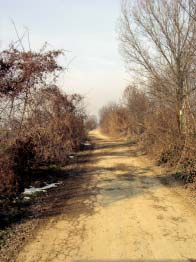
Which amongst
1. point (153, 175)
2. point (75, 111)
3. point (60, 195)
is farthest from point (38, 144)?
point (75, 111)

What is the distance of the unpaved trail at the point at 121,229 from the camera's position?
20.0 ft

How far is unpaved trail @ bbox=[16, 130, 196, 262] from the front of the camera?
20.0ft

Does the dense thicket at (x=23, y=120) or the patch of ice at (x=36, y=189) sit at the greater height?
the dense thicket at (x=23, y=120)

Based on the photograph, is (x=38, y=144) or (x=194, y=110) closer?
(x=194, y=110)

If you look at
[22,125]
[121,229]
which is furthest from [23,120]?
[121,229]

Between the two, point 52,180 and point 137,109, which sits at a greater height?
point 137,109

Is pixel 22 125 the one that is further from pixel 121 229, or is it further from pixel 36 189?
pixel 121 229

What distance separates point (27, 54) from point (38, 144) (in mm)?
3501

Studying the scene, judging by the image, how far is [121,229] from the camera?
7.48m

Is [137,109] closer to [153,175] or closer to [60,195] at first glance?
[153,175]

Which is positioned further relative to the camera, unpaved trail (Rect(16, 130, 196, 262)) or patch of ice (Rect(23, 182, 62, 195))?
patch of ice (Rect(23, 182, 62, 195))

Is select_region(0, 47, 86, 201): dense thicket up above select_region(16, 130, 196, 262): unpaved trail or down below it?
above

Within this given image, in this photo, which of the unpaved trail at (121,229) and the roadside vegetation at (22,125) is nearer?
the unpaved trail at (121,229)

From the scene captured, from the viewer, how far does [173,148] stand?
613 inches
